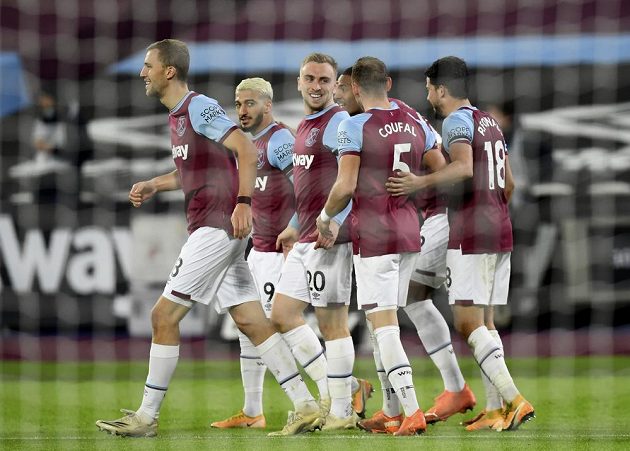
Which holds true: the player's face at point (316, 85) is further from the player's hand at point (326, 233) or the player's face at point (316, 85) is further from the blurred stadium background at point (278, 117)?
the blurred stadium background at point (278, 117)

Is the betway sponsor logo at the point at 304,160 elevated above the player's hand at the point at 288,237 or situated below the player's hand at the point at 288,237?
above

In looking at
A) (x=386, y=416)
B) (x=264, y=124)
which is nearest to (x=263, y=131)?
(x=264, y=124)

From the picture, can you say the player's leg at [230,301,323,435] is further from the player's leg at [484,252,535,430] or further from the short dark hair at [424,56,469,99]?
the short dark hair at [424,56,469,99]

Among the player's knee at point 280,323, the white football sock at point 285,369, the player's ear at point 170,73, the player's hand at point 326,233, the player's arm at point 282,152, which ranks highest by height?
the player's ear at point 170,73

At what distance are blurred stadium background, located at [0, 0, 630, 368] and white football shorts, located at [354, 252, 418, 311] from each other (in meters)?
5.43

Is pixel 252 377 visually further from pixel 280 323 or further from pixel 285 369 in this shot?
pixel 285 369

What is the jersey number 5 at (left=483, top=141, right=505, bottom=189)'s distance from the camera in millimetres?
7660

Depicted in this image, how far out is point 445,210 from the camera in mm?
8195

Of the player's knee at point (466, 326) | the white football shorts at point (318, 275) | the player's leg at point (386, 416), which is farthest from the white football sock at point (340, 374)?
the player's knee at point (466, 326)

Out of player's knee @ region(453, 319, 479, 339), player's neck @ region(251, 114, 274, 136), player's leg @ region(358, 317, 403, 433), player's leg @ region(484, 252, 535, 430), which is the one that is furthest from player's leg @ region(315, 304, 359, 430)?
player's neck @ region(251, 114, 274, 136)

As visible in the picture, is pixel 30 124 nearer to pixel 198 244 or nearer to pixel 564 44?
pixel 564 44

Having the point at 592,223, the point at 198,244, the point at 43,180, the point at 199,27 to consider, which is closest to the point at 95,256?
the point at 43,180

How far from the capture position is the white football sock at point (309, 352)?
25.1 feet

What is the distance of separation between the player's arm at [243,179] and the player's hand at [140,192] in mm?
764
